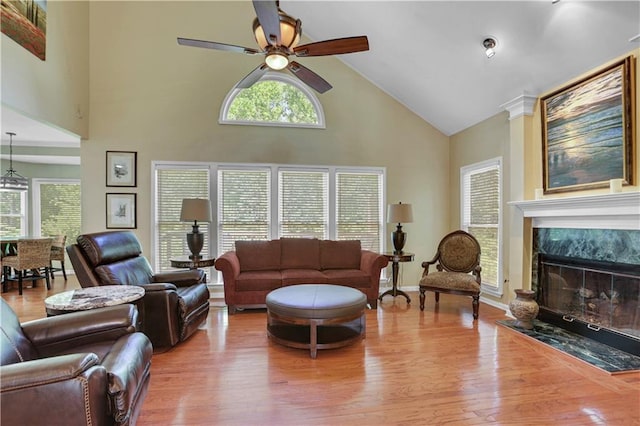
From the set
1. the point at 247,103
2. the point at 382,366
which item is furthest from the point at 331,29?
the point at 382,366

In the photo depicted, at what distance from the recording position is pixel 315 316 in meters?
2.87

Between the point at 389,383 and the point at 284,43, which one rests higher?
the point at 284,43

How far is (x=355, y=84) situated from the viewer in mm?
5355

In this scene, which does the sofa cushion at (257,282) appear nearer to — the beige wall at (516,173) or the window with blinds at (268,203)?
the window with blinds at (268,203)

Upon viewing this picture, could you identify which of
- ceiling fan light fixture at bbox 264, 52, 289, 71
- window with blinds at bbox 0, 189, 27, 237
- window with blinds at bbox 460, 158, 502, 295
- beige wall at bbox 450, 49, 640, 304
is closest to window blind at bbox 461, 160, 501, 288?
window with blinds at bbox 460, 158, 502, 295

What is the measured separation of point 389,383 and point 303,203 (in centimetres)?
327

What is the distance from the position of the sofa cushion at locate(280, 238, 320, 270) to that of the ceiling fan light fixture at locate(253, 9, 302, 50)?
281 centimetres

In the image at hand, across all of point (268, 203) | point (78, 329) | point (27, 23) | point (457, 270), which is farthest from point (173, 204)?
point (457, 270)

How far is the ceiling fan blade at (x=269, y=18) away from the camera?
79.4 inches

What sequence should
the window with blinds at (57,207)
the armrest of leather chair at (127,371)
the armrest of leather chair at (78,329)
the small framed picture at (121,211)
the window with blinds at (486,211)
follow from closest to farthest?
the armrest of leather chair at (127,371) < the armrest of leather chair at (78,329) < the window with blinds at (486,211) < the small framed picture at (121,211) < the window with blinds at (57,207)

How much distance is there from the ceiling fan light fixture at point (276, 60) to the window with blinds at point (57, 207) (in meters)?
6.92

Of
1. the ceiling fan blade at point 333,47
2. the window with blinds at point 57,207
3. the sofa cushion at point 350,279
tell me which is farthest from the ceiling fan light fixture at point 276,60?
the window with blinds at point 57,207

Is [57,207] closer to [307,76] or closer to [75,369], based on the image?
[307,76]

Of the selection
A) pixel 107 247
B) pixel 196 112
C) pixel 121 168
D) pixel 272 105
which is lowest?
pixel 107 247
